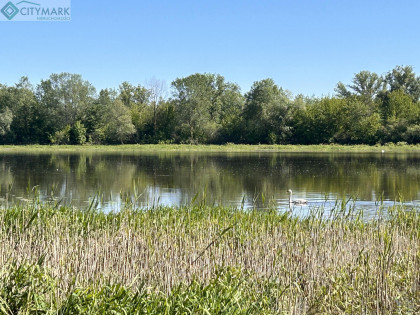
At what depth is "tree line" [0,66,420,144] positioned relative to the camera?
74.1 metres

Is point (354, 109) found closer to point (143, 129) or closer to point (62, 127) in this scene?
point (143, 129)

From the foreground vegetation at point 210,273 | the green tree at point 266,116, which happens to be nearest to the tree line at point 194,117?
the green tree at point 266,116

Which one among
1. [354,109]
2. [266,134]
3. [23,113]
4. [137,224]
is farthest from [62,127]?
[137,224]

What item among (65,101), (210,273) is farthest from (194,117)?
(210,273)

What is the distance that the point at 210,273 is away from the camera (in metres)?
6.94

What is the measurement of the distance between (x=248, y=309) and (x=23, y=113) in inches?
3188

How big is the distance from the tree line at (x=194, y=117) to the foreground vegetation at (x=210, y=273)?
2607 inches

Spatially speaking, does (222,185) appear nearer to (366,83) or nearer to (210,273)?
(210,273)

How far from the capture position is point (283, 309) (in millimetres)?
6074

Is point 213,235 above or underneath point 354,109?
underneath

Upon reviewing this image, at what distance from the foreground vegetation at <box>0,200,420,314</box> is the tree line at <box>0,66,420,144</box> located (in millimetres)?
66225

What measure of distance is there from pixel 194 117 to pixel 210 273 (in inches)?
2765

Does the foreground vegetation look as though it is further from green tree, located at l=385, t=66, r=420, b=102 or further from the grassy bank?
green tree, located at l=385, t=66, r=420, b=102

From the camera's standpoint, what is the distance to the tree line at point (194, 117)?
74.1m
